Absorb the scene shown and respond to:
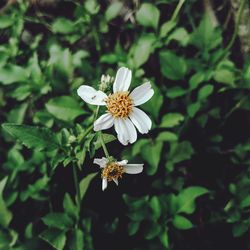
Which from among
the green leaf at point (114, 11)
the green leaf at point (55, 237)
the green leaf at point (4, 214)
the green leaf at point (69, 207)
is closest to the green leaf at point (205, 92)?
the green leaf at point (114, 11)

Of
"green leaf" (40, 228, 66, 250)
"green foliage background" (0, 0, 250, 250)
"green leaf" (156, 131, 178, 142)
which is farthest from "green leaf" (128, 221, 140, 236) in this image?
"green leaf" (156, 131, 178, 142)

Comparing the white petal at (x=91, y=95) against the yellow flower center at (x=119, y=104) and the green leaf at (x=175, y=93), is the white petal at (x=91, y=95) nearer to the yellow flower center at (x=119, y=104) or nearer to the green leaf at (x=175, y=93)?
the yellow flower center at (x=119, y=104)

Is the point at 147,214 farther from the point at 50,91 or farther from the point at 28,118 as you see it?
the point at 28,118

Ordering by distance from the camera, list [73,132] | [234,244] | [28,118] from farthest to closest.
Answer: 1. [28,118]
2. [234,244]
3. [73,132]

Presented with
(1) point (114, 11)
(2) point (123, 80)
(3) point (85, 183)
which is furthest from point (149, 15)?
(3) point (85, 183)

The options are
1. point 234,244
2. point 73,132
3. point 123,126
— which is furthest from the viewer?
point 234,244

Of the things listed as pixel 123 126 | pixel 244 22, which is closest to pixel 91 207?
pixel 123 126

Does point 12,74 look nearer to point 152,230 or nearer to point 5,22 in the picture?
point 5,22
